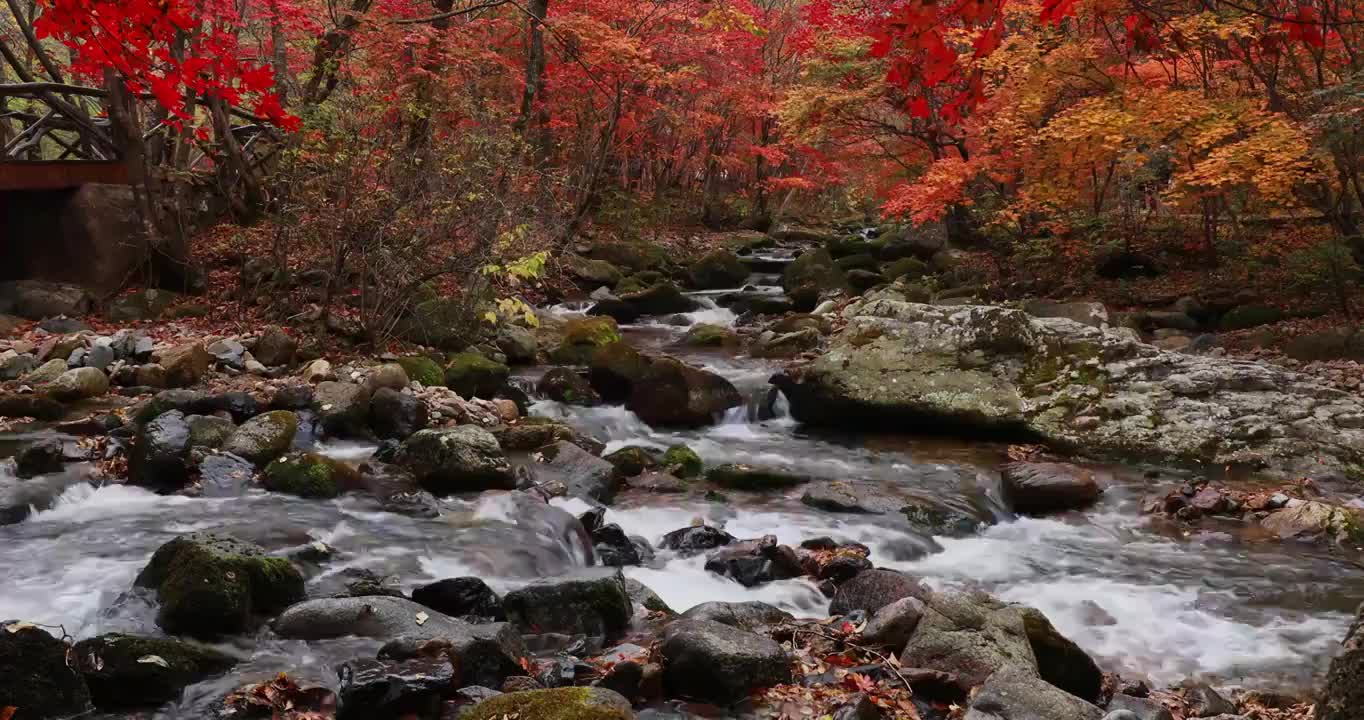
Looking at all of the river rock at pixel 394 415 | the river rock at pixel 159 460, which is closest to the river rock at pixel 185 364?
the river rock at pixel 394 415

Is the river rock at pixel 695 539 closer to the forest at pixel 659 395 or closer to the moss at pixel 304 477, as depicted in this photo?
the forest at pixel 659 395

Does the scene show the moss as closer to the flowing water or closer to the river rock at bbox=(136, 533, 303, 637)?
the flowing water

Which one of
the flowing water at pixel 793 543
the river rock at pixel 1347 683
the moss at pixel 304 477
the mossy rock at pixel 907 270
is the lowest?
the flowing water at pixel 793 543

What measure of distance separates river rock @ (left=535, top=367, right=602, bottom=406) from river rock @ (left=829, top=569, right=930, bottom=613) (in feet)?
18.2

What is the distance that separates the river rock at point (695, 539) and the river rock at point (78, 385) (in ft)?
19.7

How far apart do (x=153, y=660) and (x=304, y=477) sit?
3.06 metres

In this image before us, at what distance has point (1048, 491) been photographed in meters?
7.95

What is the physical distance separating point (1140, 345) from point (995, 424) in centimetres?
207

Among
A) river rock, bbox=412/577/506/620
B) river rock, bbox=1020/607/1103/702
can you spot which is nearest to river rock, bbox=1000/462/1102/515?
river rock, bbox=1020/607/1103/702

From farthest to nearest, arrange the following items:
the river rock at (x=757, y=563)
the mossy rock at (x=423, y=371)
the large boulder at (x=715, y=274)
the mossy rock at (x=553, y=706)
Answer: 1. the large boulder at (x=715, y=274)
2. the mossy rock at (x=423, y=371)
3. the river rock at (x=757, y=563)
4. the mossy rock at (x=553, y=706)

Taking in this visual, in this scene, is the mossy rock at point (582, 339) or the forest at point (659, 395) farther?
the mossy rock at point (582, 339)

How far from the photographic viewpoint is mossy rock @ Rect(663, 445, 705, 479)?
28.6 ft

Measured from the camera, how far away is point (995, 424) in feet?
31.1

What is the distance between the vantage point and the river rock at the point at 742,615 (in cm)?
510
